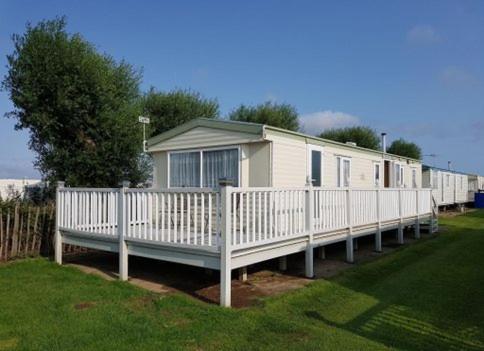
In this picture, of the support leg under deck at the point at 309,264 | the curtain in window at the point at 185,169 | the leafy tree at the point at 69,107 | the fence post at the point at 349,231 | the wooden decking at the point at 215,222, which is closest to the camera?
the wooden decking at the point at 215,222

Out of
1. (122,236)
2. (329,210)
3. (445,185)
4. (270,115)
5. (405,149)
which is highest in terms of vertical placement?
(270,115)

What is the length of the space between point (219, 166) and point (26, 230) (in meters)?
4.48

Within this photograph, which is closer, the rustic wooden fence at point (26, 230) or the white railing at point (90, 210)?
the white railing at point (90, 210)

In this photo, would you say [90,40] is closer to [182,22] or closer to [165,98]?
[182,22]

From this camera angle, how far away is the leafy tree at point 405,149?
38.4 meters

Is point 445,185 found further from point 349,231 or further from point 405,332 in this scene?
point 405,332

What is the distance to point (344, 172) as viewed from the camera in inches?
448

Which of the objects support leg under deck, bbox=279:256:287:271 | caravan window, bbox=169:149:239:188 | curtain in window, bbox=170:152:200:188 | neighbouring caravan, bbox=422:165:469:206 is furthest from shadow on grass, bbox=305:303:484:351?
neighbouring caravan, bbox=422:165:469:206

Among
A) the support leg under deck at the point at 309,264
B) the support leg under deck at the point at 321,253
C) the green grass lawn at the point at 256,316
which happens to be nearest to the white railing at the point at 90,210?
the green grass lawn at the point at 256,316

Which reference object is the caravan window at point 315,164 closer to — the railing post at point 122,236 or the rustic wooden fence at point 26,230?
the railing post at point 122,236

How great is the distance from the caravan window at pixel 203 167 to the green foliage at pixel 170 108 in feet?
34.7

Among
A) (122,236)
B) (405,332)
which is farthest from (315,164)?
(405,332)

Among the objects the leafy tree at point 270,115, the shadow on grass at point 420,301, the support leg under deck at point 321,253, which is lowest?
the shadow on grass at point 420,301

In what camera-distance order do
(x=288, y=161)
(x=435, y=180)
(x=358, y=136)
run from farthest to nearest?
(x=358, y=136)
(x=435, y=180)
(x=288, y=161)
